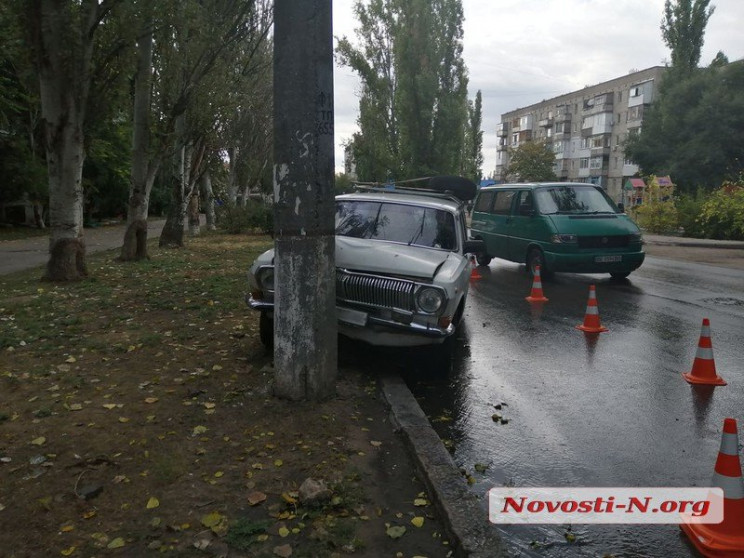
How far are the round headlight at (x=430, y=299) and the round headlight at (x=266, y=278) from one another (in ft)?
4.92

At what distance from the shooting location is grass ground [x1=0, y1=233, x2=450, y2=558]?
3.16 metres

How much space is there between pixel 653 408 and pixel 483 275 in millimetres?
9082

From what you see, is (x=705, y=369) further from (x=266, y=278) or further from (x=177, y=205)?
(x=177, y=205)

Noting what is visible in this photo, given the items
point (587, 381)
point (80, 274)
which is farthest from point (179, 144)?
point (587, 381)

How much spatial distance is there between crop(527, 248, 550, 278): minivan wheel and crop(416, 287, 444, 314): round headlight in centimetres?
755

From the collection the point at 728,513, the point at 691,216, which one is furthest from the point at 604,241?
the point at 691,216

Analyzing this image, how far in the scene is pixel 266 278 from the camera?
6.25 metres

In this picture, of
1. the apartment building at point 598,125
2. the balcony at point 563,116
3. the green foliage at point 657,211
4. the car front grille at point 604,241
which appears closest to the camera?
the car front grille at point 604,241

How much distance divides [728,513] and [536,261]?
1019 centimetres

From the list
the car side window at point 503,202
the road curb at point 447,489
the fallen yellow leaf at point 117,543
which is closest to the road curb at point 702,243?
the car side window at point 503,202

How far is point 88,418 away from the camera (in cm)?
457

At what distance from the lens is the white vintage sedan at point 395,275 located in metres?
5.73

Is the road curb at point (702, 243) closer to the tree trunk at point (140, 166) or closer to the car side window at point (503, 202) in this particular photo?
the car side window at point (503, 202)

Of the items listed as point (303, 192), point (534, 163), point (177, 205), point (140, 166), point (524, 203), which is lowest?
point (177, 205)
